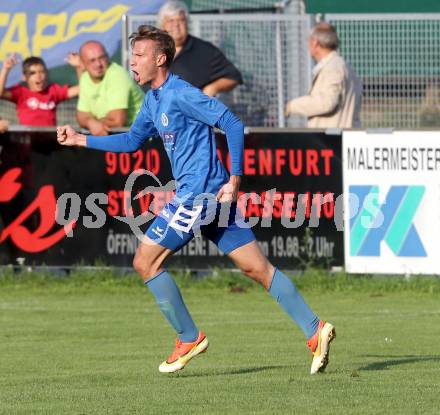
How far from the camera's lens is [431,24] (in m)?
14.9

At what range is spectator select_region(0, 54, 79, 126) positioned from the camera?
15.0 m

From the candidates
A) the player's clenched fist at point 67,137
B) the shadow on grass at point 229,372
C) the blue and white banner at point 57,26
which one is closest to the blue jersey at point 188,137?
the player's clenched fist at point 67,137

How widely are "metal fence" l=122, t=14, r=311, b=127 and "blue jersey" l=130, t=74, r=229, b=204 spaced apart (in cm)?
667

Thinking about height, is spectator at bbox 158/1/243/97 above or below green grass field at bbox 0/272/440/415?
above

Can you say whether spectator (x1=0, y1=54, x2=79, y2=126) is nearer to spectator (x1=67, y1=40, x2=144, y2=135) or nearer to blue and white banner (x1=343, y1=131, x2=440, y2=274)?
spectator (x1=67, y1=40, x2=144, y2=135)

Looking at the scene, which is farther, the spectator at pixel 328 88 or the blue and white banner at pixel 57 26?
the blue and white banner at pixel 57 26

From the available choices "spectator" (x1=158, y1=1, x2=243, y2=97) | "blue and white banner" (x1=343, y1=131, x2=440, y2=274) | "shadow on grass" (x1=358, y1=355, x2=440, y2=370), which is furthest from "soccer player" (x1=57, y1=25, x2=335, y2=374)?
"spectator" (x1=158, y1=1, x2=243, y2=97)

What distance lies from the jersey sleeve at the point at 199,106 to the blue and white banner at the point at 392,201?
17.7 feet

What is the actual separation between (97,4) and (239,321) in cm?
630

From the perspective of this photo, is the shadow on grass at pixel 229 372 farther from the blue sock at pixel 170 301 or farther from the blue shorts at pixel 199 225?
the blue shorts at pixel 199 225

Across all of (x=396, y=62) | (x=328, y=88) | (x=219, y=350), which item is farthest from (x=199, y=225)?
(x=396, y=62)

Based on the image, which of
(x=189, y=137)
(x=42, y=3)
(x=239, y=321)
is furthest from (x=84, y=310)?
(x=42, y=3)

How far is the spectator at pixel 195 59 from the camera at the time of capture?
1408 centimetres

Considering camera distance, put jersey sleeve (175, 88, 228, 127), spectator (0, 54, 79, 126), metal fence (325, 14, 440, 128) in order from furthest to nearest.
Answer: spectator (0, 54, 79, 126) < metal fence (325, 14, 440, 128) < jersey sleeve (175, 88, 228, 127)
